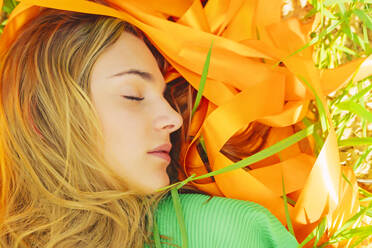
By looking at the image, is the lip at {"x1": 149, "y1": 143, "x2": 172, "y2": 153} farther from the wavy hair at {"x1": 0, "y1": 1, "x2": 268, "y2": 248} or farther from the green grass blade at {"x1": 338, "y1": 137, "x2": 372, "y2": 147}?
the green grass blade at {"x1": 338, "y1": 137, "x2": 372, "y2": 147}

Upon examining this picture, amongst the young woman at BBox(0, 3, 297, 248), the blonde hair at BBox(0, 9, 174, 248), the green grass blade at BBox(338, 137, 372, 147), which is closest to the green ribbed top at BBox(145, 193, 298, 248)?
the young woman at BBox(0, 3, 297, 248)

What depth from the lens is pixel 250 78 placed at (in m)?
0.85

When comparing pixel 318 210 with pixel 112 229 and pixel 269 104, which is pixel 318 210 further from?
pixel 112 229

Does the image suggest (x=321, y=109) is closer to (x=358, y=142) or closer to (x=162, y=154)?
(x=358, y=142)

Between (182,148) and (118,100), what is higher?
(118,100)

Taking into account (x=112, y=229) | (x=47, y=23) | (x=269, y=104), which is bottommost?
(x=112, y=229)

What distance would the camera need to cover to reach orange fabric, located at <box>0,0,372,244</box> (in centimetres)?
81

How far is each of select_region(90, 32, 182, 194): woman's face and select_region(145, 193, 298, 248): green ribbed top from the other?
0.30 feet

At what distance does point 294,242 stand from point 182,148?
0.29 meters

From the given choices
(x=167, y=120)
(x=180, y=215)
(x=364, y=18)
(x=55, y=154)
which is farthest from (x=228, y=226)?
(x=364, y=18)

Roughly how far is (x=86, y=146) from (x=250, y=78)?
12.9 inches

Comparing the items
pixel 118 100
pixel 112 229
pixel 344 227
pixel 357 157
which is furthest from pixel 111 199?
pixel 357 157

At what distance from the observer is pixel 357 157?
0.98 meters

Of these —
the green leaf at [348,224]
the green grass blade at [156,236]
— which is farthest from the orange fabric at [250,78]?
the green grass blade at [156,236]
